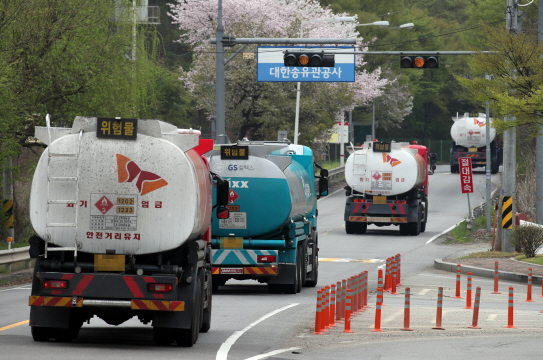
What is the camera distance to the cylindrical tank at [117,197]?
1071 cm

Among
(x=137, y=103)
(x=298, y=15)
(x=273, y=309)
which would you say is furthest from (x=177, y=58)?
(x=273, y=309)

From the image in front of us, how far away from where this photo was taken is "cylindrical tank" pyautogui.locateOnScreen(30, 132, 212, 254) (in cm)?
1071

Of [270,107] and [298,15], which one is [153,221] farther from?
[298,15]

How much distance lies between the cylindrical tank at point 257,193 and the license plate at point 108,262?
6.76 metres

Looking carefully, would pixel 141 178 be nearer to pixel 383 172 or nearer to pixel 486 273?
pixel 486 273

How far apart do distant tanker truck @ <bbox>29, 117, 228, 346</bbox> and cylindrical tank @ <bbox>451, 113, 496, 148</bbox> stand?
151 ft

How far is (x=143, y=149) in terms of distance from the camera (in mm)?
10789

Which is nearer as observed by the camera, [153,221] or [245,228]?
[153,221]

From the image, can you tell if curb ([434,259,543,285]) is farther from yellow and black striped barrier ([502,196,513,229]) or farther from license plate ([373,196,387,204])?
license plate ([373,196,387,204])

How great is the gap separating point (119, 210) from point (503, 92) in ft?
42.6

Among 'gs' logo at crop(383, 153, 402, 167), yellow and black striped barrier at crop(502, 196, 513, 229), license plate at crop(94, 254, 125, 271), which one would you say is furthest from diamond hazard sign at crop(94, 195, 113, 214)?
'gs' logo at crop(383, 153, 402, 167)

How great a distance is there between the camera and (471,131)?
55156 millimetres

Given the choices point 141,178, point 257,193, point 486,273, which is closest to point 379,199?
point 486,273

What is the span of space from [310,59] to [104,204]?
1522cm
